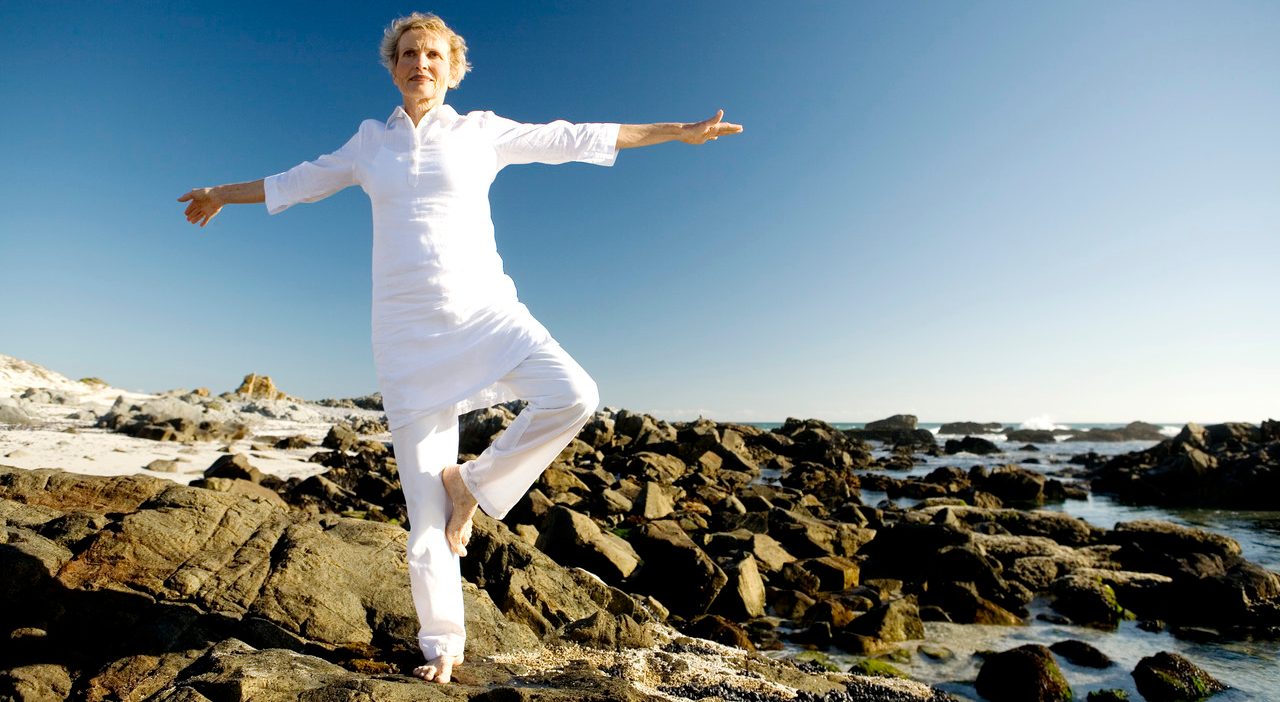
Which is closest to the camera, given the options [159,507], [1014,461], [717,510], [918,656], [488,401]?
[488,401]

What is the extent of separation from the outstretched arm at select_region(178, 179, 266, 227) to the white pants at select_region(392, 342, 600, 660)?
1.59 metres

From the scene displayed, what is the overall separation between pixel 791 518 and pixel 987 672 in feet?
19.1

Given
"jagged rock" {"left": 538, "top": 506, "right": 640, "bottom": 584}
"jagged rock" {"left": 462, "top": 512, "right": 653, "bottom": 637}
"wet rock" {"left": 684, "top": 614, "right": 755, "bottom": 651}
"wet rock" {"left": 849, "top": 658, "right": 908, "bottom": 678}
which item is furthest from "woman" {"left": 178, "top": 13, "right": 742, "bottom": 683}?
"jagged rock" {"left": 538, "top": 506, "right": 640, "bottom": 584}

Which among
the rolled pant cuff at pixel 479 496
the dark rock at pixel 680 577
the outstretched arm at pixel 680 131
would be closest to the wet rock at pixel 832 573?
the dark rock at pixel 680 577

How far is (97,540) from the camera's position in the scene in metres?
3.94

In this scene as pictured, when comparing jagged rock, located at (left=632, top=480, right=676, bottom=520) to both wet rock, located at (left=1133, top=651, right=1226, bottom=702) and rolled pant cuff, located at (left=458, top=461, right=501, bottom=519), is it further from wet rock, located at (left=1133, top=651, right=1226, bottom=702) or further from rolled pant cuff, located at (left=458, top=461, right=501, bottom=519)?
rolled pant cuff, located at (left=458, top=461, right=501, bottom=519)

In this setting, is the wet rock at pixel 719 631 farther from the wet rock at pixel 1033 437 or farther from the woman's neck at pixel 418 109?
the wet rock at pixel 1033 437

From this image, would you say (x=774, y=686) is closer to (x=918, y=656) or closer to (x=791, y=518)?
(x=918, y=656)

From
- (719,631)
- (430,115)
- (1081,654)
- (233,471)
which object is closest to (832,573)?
(1081,654)

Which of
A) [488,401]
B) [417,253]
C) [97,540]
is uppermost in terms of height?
[417,253]

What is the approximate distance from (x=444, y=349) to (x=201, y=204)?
5.63 ft

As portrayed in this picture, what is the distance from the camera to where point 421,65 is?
3.37 meters

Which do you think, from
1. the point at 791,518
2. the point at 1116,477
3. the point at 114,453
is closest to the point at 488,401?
the point at 791,518

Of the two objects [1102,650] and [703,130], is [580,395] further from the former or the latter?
[1102,650]
